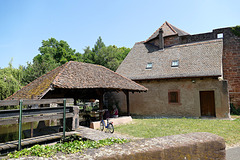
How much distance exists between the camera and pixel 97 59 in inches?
1519

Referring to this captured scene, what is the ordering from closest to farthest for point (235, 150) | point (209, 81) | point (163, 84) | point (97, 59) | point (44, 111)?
1. point (44, 111)
2. point (235, 150)
3. point (209, 81)
4. point (163, 84)
5. point (97, 59)

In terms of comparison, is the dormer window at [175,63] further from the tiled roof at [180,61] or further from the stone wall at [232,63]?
the stone wall at [232,63]

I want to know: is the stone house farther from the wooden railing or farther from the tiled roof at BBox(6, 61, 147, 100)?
the wooden railing

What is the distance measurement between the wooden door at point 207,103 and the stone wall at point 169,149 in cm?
1137

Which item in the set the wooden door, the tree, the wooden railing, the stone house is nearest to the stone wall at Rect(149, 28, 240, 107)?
the stone house

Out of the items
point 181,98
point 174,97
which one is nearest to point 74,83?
point 174,97

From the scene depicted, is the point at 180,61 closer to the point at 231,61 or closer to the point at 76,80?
the point at 231,61

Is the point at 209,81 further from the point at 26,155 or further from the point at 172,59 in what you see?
the point at 26,155

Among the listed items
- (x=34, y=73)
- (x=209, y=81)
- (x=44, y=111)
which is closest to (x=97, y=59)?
(x=34, y=73)

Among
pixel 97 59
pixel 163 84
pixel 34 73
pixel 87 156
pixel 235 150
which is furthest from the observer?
pixel 97 59

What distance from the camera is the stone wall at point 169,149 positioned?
2184 millimetres

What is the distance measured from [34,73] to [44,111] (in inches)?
901

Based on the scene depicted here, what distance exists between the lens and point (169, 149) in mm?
2414

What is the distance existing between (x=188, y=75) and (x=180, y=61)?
7.26 ft
